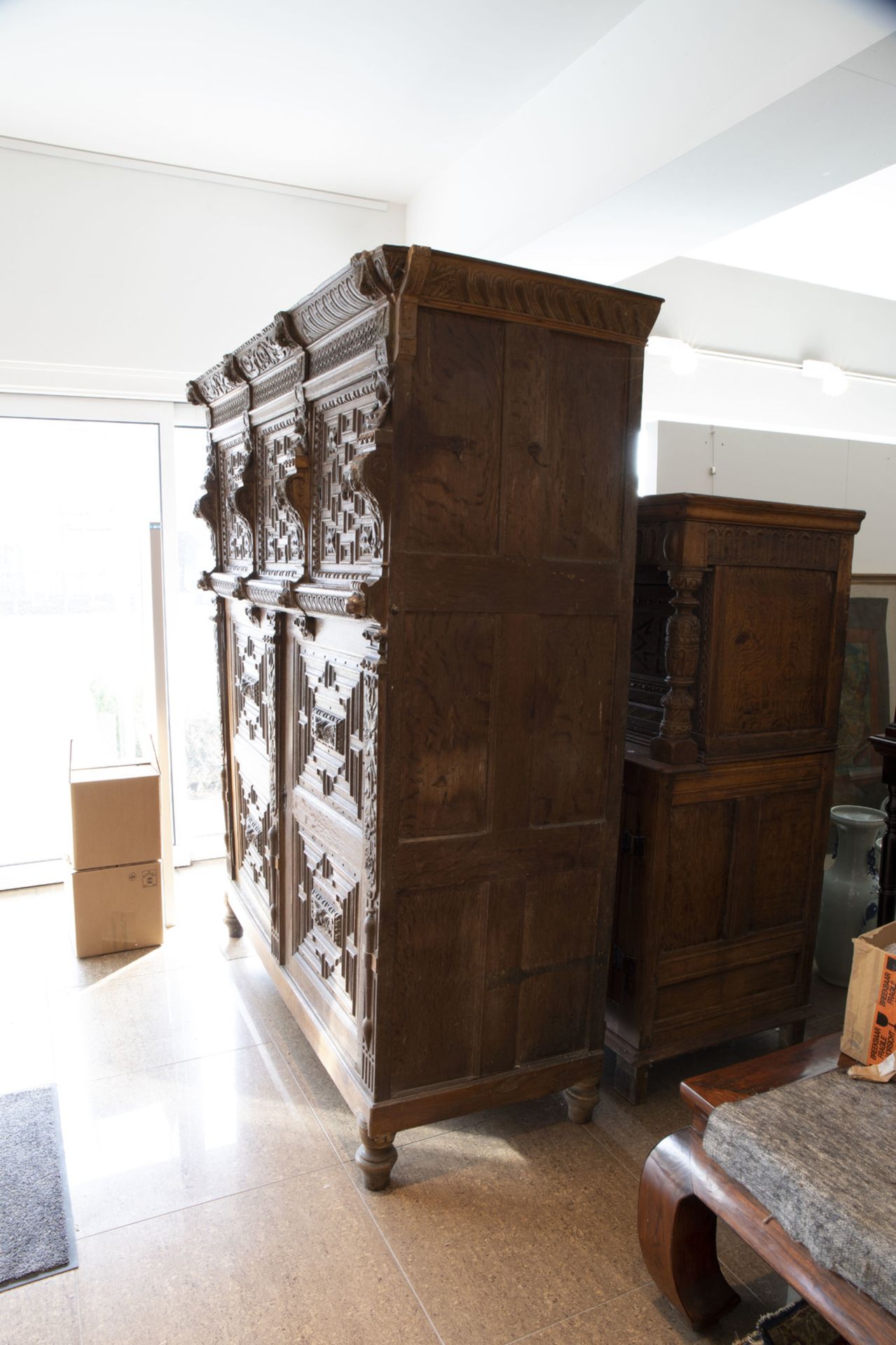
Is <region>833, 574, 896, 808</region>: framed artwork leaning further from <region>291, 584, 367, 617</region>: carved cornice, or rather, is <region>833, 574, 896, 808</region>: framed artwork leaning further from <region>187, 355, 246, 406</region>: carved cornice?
<region>187, 355, 246, 406</region>: carved cornice

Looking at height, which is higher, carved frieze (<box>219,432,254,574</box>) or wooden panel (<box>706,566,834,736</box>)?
carved frieze (<box>219,432,254,574</box>)

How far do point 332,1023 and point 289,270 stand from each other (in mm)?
2907

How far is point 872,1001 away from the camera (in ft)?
5.74

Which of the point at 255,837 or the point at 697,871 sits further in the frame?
the point at 255,837

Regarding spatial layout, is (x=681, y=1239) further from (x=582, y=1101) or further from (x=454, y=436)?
Answer: (x=454, y=436)

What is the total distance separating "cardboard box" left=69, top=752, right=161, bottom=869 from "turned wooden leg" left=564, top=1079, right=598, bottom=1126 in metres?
1.76

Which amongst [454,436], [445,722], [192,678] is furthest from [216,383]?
[445,722]

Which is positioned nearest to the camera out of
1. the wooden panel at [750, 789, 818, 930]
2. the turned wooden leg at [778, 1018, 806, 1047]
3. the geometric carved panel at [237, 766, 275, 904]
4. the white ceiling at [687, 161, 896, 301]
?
the wooden panel at [750, 789, 818, 930]

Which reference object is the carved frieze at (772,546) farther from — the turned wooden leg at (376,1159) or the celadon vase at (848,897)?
the turned wooden leg at (376,1159)

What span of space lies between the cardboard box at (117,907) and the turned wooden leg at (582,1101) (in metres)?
1.75

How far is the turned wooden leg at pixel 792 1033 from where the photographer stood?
8.81 ft

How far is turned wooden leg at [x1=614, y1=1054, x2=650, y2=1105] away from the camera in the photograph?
2.43m

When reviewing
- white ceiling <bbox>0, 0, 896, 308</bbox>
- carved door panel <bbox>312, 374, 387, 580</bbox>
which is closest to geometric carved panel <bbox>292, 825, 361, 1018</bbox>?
carved door panel <bbox>312, 374, 387, 580</bbox>

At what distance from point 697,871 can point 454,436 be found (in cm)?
139
